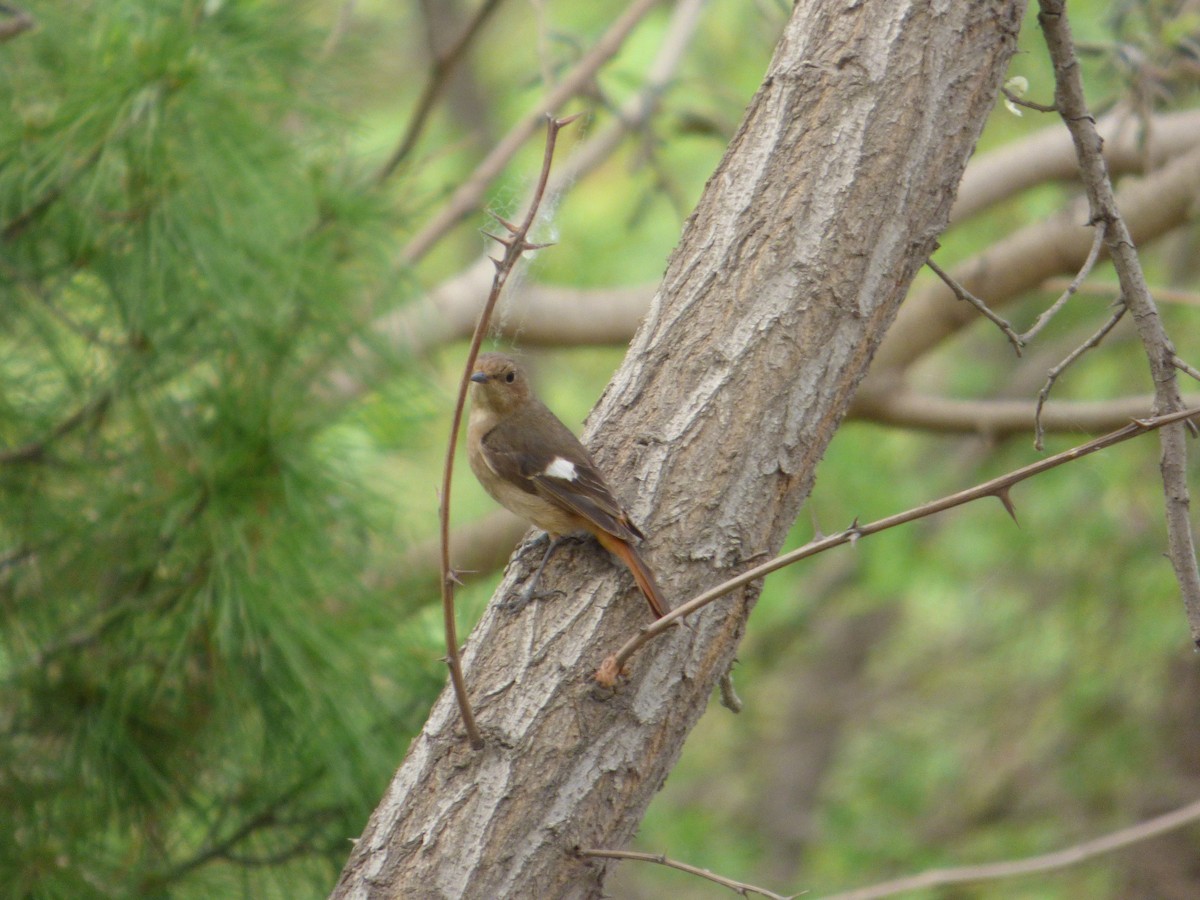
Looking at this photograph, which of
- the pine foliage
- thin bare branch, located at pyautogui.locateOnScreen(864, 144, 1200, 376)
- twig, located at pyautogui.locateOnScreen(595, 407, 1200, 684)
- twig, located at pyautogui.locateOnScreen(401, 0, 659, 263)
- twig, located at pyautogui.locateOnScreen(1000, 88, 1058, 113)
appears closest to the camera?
twig, located at pyautogui.locateOnScreen(595, 407, 1200, 684)

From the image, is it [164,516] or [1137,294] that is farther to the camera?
[164,516]

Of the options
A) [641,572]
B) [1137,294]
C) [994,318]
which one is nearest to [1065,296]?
[994,318]

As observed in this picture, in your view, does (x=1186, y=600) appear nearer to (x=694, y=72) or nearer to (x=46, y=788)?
(x=46, y=788)

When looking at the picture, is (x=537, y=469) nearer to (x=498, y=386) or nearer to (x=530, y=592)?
(x=498, y=386)

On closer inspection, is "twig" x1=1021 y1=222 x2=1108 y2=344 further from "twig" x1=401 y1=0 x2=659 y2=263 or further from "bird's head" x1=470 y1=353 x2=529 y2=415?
"twig" x1=401 y1=0 x2=659 y2=263

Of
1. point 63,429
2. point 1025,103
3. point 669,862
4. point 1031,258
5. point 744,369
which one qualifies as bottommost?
point 669,862

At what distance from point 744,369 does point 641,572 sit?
434mm

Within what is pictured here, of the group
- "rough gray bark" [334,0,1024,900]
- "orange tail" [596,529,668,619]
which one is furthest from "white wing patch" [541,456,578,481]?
"orange tail" [596,529,668,619]

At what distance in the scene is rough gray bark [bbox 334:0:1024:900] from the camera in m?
2.19

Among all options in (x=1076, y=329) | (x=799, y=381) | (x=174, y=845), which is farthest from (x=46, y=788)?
(x=1076, y=329)

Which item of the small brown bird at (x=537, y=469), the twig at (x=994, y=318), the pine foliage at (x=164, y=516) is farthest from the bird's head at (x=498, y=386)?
the twig at (x=994, y=318)

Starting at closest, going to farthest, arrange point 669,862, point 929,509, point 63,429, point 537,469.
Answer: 1. point 929,509
2. point 669,862
3. point 537,469
4. point 63,429

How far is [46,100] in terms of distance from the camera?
3545 mm

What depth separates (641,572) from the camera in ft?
7.43
